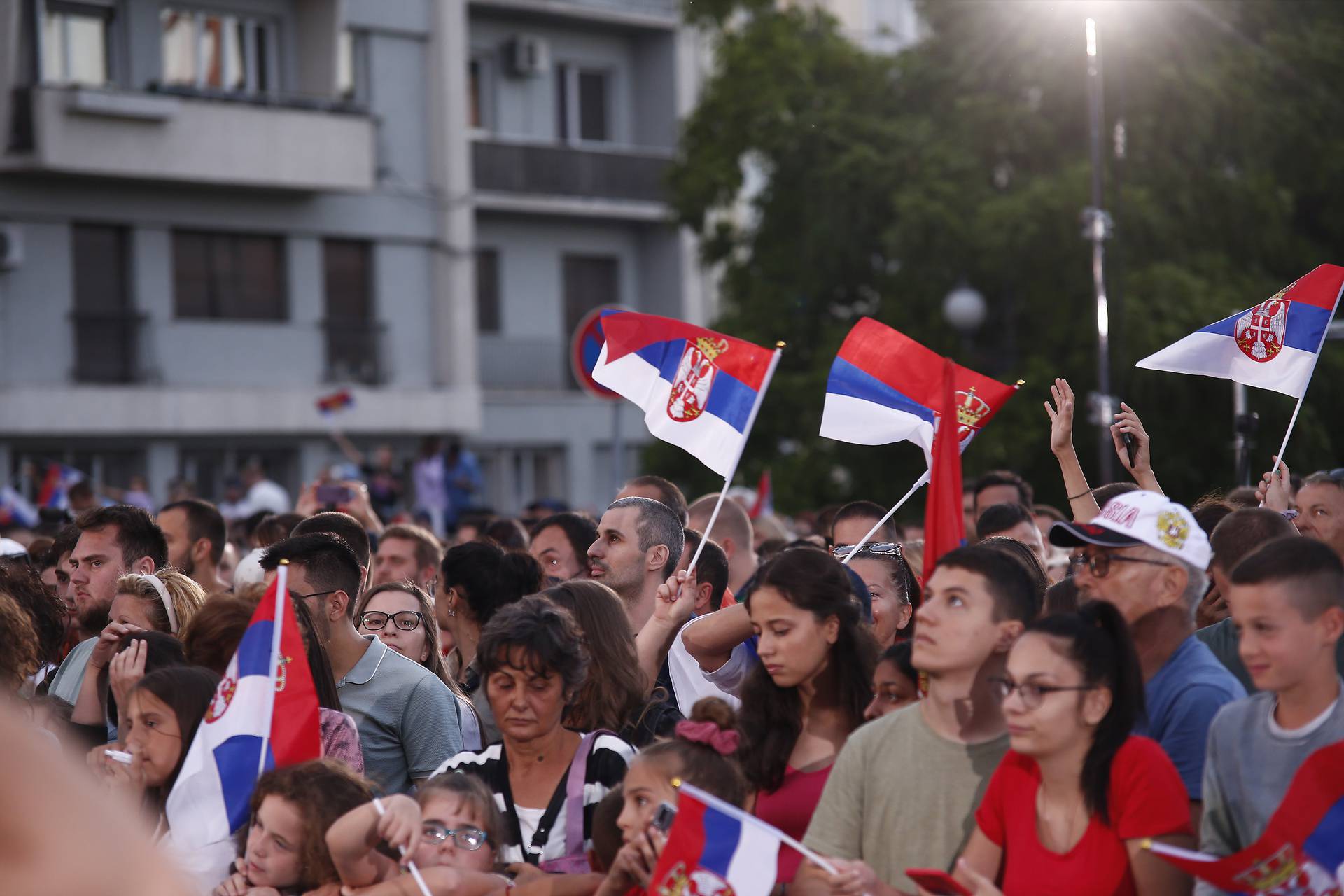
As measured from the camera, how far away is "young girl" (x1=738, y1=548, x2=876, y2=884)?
14.8ft

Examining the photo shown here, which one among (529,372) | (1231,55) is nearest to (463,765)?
(1231,55)

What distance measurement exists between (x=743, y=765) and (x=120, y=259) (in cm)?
2110

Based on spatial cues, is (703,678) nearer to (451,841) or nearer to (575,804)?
(575,804)

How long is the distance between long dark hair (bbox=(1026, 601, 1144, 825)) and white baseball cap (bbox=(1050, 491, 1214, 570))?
541mm

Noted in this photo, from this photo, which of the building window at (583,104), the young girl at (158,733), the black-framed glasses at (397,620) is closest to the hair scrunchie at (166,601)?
the black-framed glasses at (397,620)

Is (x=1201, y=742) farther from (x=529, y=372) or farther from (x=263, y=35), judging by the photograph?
(x=529, y=372)

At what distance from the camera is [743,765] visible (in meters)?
4.49

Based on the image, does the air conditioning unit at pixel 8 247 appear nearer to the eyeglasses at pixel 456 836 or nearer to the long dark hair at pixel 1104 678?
the eyeglasses at pixel 456 836

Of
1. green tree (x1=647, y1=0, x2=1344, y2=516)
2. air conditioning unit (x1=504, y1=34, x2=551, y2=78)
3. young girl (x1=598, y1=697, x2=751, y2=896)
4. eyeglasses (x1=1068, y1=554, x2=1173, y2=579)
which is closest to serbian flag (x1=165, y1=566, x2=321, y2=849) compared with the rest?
young girl (x1=598, y1=697, x2=751, y2=896)

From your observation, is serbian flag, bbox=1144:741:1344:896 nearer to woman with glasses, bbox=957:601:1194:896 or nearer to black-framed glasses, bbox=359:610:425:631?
woman with glasses, bbox=957:601:1194:896

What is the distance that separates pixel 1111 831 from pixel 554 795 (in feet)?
5.18

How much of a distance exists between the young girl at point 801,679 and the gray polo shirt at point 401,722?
1468 mm

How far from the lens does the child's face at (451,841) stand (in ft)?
14.2

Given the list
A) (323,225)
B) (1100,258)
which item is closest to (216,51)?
(323,225)
